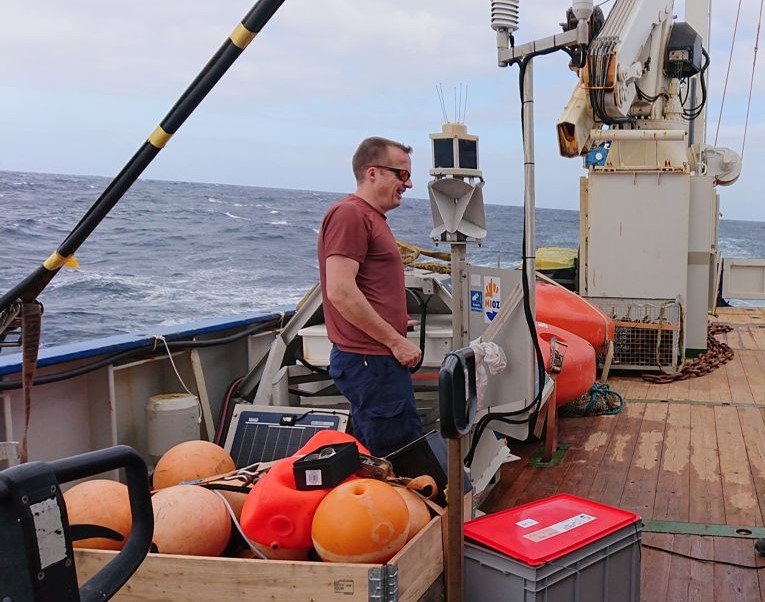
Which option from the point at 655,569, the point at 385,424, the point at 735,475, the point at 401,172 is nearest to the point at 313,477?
the point at 385,424

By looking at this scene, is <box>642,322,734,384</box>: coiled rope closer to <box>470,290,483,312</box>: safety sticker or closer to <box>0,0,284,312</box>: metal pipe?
<box>470,290,483,312</box>: safety sticker

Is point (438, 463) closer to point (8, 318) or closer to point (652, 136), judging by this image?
point (8, 318)

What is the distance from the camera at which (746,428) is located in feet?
20.3

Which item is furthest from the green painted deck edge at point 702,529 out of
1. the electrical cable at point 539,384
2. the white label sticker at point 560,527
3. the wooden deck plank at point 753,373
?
the wooden deck plank at point 753,373

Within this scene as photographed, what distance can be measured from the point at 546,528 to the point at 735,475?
2.66 m

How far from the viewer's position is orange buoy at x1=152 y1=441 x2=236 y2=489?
3822 mm

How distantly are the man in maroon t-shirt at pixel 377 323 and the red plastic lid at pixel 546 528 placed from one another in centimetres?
63

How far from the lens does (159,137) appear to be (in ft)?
8.11

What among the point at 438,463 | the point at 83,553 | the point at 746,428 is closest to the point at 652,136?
the point at 746,428

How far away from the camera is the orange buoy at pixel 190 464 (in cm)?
382

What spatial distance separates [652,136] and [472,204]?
3.92 metres

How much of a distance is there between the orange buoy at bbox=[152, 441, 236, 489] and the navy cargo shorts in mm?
826

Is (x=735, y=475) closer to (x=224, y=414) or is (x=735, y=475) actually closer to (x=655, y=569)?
(x=655, y=569)

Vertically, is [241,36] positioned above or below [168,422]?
above
